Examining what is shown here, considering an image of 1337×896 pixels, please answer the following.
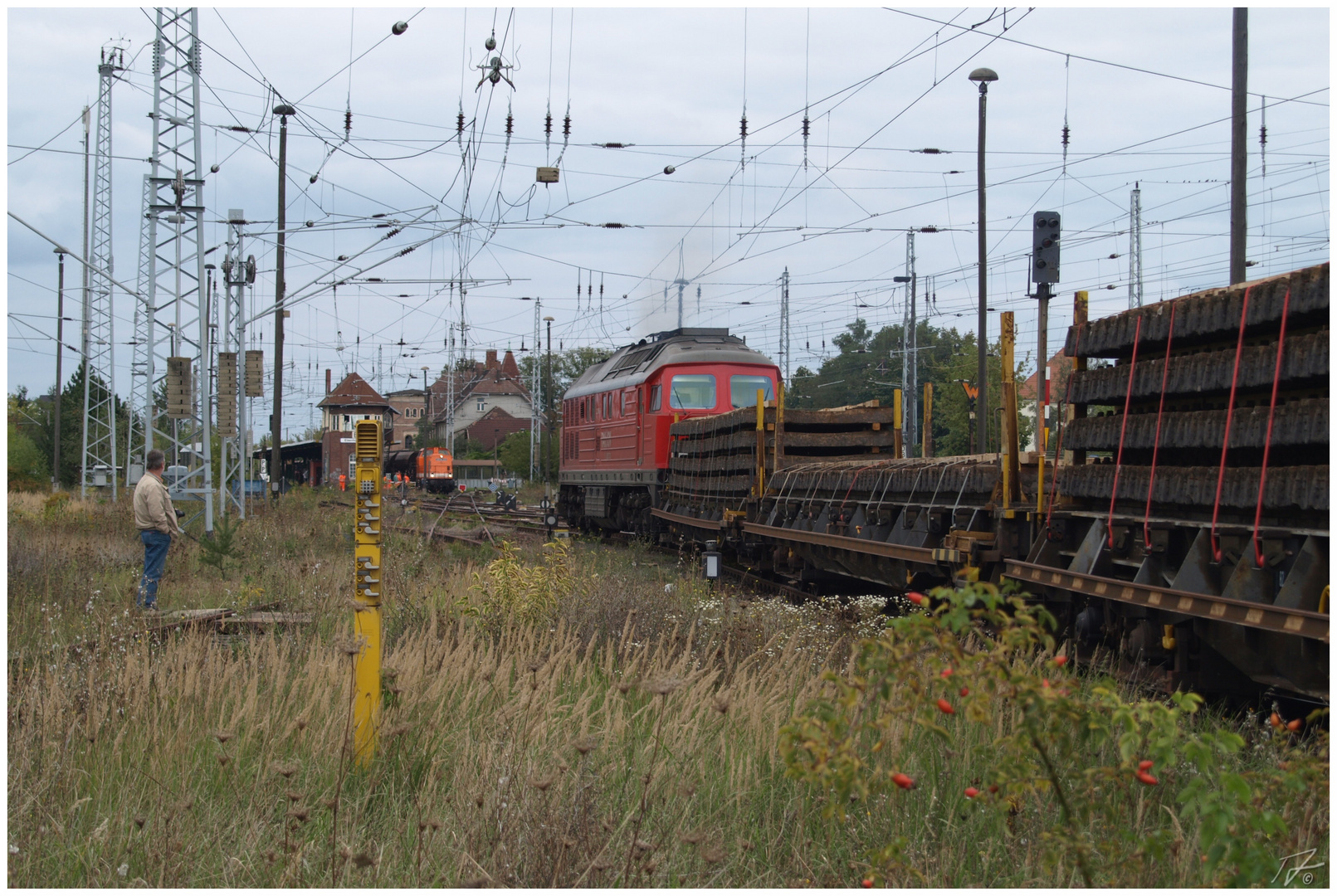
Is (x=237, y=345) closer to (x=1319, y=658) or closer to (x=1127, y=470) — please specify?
(x=1127, y=470)

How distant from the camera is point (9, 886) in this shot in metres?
3.95

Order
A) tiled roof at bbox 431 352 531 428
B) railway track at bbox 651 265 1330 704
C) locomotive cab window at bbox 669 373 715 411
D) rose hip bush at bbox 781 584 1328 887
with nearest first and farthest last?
rose hip bush at bbox 781 584 1328 887 → railway track at bbox 651 265 1330 704 → locomotive cab window at bbox 669 373 715 411 → tiled roof at bbox 431 352 531 428

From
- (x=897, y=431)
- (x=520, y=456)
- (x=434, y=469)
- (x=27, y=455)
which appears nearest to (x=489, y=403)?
(x=520, y=456)

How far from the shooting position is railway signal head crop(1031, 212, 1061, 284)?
8.61 m

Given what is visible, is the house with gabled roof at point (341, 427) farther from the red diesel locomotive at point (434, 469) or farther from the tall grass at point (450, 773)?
the tall grass at point (450, 773)

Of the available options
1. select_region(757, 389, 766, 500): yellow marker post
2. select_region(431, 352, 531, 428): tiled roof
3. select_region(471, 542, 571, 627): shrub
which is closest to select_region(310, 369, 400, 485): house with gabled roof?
select_region(431, 352, 531, 428): tiled roof

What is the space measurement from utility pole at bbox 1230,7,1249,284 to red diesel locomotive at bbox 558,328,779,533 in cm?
766

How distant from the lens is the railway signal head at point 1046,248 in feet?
28.2

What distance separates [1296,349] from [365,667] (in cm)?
476

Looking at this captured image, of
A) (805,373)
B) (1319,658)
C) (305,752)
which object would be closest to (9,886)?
(305,752)

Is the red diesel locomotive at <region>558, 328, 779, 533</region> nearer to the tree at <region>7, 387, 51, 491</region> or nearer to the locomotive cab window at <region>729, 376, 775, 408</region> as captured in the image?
the locomotive cab window at <region>729, 376, 775, 408</region>

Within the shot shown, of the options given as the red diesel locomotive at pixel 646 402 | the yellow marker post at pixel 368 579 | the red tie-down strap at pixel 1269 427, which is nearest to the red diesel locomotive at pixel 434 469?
the red diesel locomotive at pixel 646 402

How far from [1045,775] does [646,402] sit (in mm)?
16149

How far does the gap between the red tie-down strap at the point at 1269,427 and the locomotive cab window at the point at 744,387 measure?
14.1 metres
